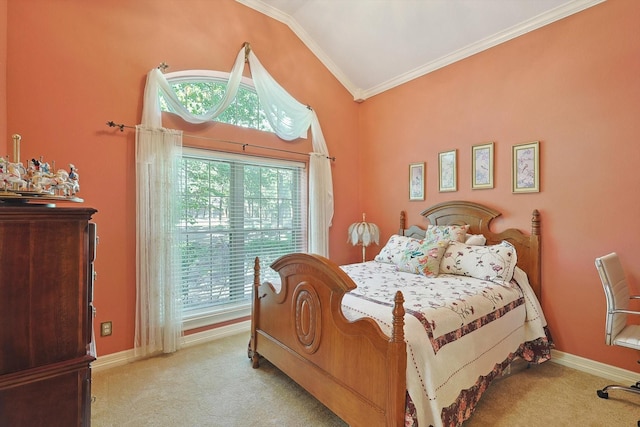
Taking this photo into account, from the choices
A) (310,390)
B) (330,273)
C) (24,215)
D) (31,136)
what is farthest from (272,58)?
(310,390)

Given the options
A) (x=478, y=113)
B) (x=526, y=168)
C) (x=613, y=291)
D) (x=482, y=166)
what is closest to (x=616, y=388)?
(x=613, y=291)

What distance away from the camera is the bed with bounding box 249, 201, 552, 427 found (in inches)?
59.6

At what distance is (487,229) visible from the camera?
3.12 m

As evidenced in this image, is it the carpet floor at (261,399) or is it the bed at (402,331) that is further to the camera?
the carpet floor at (261,399)

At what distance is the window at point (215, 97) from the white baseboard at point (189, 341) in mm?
2216

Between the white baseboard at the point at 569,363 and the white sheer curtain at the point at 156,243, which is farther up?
the white sheer curtain at the point at 156,243

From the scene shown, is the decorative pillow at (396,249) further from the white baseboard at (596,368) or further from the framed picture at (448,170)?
the white baseboard at (596,368)

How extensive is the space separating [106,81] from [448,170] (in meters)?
3.45

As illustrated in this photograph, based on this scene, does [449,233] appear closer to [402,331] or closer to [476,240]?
[476,240]

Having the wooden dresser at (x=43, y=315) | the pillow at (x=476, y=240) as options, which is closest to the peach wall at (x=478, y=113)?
the pillow at (x=476, y=240)

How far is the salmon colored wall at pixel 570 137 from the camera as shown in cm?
236

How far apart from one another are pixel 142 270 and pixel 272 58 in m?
2.72

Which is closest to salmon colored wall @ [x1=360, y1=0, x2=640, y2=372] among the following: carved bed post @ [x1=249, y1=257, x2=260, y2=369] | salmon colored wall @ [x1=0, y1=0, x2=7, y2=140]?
carved bed post @ [x1=249, y1=257, x2=260, y2=369]

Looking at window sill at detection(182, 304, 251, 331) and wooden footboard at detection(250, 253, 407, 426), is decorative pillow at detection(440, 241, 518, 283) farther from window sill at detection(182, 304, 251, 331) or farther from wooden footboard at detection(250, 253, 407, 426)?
window sill at detection(182, 304, 251, 331)
